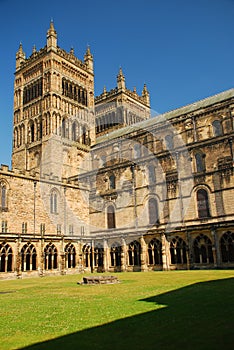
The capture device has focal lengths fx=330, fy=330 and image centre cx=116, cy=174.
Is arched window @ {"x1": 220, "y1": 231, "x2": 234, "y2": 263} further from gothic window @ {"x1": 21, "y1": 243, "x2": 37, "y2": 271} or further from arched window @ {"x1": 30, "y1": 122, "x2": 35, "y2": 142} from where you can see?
arched window @ {"x1": 30, "y1": 122, "x2": 35, "y2": 142}

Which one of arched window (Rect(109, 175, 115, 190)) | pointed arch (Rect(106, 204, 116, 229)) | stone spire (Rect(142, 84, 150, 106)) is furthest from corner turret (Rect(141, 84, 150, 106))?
pointed arch (Rect(106, 204, 116, 229))

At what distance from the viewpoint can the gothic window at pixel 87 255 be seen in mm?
43075

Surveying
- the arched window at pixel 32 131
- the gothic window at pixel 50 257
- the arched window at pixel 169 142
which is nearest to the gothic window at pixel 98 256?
the gothic window at pixel 50 257

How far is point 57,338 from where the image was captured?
8.03 m

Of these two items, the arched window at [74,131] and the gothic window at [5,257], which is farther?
the arched window at [74,131]

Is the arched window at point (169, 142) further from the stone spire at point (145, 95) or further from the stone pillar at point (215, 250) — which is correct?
the stone spire at point (145, 95)

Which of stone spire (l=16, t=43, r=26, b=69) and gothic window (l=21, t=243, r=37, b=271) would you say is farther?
stone spire (l=16, t=43, r=26, b=69)

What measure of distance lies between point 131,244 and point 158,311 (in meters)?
29.6

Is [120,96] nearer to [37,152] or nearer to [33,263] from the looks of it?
[37,152]

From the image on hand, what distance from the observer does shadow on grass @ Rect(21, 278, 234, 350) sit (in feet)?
23.6

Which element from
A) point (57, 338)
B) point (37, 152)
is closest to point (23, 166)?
point (37, 152)

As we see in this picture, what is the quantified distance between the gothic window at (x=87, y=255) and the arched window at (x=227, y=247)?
18.0 meters

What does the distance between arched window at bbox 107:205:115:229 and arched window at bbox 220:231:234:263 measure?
54.9 feet

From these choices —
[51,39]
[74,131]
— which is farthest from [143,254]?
[51,39]
